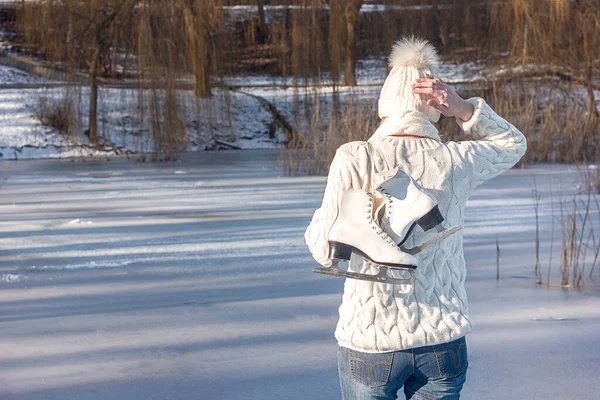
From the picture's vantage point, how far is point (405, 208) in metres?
1.69

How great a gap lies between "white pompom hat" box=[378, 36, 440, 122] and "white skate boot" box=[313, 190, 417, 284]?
25 cm

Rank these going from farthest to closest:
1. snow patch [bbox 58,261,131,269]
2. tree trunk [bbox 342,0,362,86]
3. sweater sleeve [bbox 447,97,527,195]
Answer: tree trunk [bbox 342,0,362,86] < snow patch [bbox 58,261,131,269] < sweater sleeve [bbox 447,97,527,195]

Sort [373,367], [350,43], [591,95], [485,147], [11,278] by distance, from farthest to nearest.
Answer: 1. [350,43]
2. [591,95]
3. [11,278]
4. [485,147]
5. [373,367]

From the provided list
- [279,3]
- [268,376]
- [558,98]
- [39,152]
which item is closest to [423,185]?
[268,376]

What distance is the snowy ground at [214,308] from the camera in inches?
133

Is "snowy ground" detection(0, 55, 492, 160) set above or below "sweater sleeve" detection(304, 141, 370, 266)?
below

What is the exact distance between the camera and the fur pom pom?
1857 millimetres

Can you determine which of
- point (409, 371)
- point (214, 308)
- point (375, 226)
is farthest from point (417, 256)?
point (214, 308)

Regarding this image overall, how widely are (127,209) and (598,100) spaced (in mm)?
12828

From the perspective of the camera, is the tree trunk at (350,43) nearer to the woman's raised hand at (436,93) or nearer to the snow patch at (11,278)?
the snow patch at (11,278)

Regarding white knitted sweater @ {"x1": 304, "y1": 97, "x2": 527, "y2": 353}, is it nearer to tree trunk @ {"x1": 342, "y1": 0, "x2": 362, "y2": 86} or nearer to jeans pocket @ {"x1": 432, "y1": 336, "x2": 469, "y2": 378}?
jeans pocket @ {"x1": 432, "y1": 336, "x2": 469, "y2": 378}

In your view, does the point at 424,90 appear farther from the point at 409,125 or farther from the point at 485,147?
the point at 485,147

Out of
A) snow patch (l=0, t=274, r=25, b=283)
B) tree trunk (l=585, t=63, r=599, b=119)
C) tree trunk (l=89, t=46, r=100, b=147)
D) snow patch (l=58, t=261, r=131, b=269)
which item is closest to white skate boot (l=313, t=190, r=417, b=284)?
snow patch (l=0, t=274, r=25, b=283)

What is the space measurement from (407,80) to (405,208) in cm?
33
